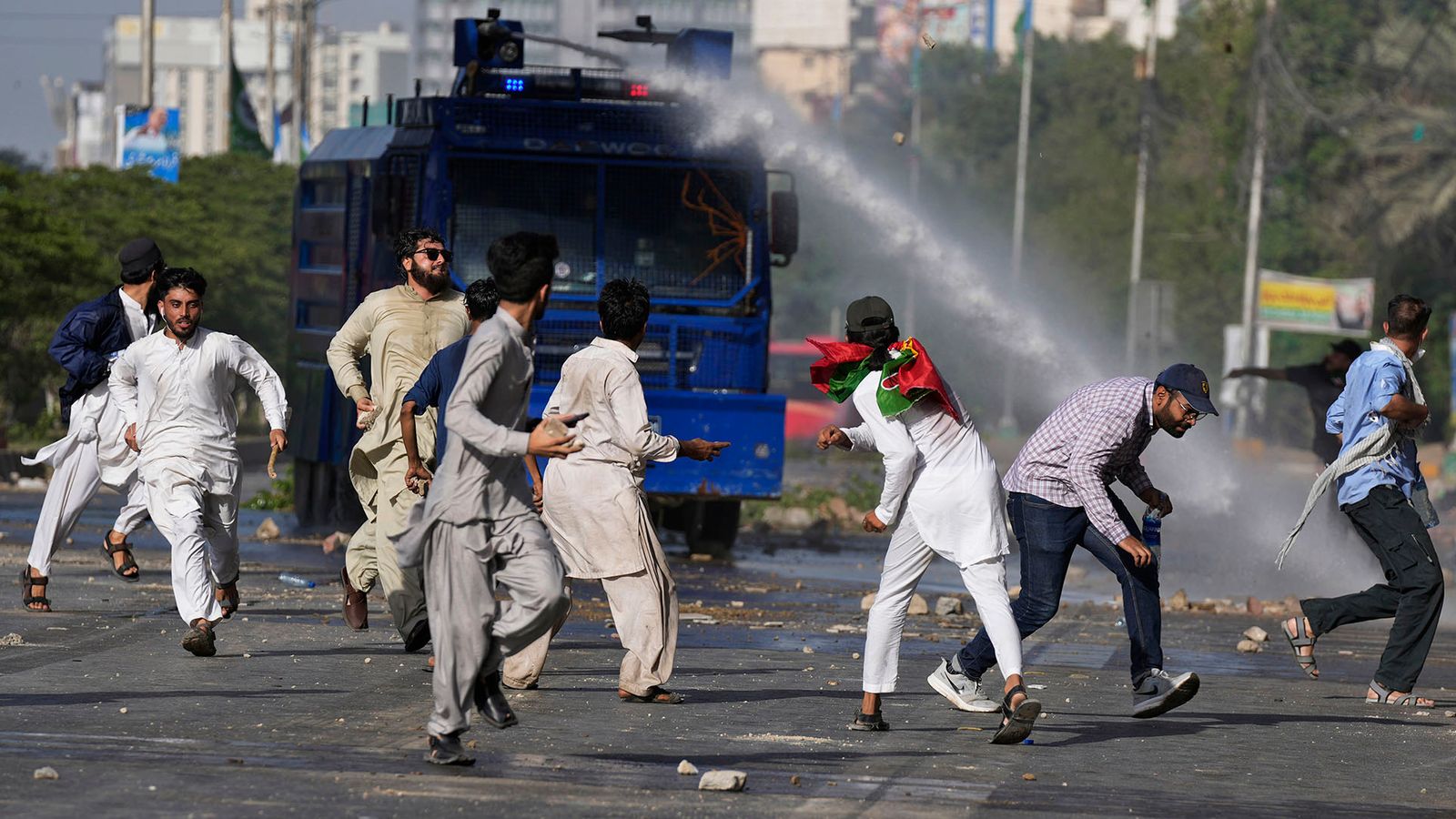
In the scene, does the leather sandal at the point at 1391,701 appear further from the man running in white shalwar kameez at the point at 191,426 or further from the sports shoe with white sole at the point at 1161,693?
the man running in white shalwar kameez at the point at 191,426

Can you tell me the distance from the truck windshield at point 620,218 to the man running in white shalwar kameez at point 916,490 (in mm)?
7998

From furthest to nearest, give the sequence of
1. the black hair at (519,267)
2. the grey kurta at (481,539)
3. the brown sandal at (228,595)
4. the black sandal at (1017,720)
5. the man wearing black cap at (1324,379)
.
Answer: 1. the man wearing black cap at (1324,379)
2. the brown sandal at (228,595)
3. the black sandal at (1017,720)
4. the black hair at (519,267)
5. the grey kurta at (481,539)

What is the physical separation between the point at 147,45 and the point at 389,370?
32566mm

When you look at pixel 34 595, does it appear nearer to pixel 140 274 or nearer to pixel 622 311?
pixel 140 274

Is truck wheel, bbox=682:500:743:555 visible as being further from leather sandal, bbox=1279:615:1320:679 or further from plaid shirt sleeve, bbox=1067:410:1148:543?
plaid shirt sleeve, bbox=1067:410:1148:543

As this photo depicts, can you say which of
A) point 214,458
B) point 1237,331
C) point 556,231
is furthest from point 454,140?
point 1237,331

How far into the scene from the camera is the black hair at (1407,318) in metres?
9.54

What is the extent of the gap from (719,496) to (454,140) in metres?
3.06

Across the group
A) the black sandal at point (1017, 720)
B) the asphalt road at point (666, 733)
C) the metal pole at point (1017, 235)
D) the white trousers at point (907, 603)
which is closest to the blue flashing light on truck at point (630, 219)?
the asphalt road at point (666, 733)

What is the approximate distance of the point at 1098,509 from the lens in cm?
827

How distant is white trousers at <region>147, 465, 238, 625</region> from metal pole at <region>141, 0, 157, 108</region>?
105 ft

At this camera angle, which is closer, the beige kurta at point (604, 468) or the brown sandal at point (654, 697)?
the beige kurta at point (604, 468)

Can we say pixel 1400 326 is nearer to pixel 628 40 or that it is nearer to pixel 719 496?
pixel 719 496

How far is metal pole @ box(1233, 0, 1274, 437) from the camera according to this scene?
42.2 meters
